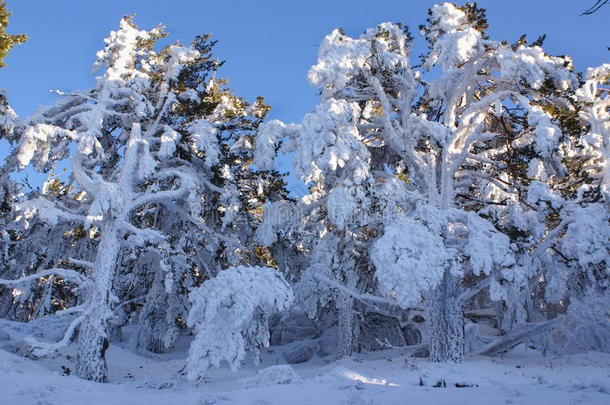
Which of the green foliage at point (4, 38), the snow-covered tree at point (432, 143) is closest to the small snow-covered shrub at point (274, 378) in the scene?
the snow-covered tree at point (432, 143)

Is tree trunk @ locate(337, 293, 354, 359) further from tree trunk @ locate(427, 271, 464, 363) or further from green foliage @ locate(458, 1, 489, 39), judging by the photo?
green foliage @ locate(458, 1, 489, 39)

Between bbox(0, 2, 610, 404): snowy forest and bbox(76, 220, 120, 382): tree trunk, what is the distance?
0.05 m

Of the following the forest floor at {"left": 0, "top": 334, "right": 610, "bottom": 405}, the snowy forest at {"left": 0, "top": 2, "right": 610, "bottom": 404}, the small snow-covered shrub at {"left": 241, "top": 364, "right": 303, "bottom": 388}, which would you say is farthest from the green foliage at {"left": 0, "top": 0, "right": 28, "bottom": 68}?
the small snow-covered shrub at {"left": 241, "top": 364, "right": 303, "bottom": 388}

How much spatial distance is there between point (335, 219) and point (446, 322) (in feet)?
14.8

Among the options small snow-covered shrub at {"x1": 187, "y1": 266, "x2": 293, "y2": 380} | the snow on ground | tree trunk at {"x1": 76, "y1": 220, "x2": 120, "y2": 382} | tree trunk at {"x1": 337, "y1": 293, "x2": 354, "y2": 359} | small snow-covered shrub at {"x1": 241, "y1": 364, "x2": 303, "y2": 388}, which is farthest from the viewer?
tree trunk at {"x1": 337, "y1": 293, "x2": 354, "y2": 359}

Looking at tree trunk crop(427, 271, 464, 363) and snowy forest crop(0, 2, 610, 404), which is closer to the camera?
snowy forest crop(0, 2, 610, 404)

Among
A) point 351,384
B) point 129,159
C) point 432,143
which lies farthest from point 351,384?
point 129,159

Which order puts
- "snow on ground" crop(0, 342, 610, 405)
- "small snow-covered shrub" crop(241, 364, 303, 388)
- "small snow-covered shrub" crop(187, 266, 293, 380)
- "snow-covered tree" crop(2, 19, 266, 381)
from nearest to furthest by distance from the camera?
"snow on ground" crop(0, 342, 610, 405), "small snow-covered shrub" crop(241, 364, 303, 388), "small snow-covered shrub" crop(187, 266, 293, 380), "snow-covered tree" crop(2, 19, 266, 381)

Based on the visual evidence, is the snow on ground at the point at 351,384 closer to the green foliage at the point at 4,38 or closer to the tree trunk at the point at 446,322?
the tree trunk at the point at 446,322

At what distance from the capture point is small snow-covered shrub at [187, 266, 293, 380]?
987 cm

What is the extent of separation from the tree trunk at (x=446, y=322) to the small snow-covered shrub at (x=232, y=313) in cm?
458

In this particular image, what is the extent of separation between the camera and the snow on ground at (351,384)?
5.68m

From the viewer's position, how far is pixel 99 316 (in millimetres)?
11375

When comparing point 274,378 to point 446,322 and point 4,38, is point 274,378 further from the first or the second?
point 4,38
